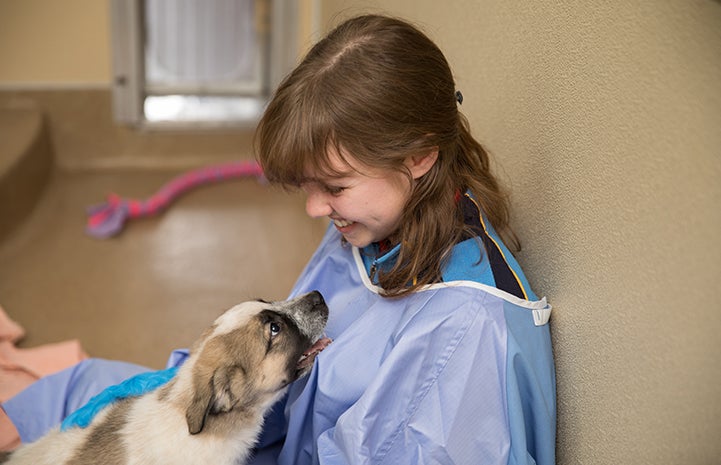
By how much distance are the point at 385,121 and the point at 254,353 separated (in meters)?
0.60

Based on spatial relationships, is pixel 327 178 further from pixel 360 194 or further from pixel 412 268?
pixel 412 268

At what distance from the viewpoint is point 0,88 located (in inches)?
157

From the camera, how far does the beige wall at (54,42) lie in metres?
3.96

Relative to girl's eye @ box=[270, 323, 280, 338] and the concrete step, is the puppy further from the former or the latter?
the concrete step

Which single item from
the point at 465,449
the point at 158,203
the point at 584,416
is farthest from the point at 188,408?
the point at 158,203

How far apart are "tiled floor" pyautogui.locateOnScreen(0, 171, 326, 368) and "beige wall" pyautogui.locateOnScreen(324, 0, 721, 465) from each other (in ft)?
5.77

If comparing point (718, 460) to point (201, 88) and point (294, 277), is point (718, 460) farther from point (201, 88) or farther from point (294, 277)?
point (201, 88)

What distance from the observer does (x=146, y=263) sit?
11.2 feet

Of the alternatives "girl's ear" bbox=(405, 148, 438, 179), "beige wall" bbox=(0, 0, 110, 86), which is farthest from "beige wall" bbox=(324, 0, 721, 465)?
"beige wall" bbox=(0, 0, 110, 86)

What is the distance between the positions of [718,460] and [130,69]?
3896 mm

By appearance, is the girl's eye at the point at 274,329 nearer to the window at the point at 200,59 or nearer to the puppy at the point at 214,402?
the puppy at the point at 214,402

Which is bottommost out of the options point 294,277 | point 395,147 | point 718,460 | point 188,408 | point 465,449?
point 294,277

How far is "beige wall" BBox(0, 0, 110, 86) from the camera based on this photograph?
13.0 feet

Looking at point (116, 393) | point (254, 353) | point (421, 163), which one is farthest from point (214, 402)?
point (421, 163)
